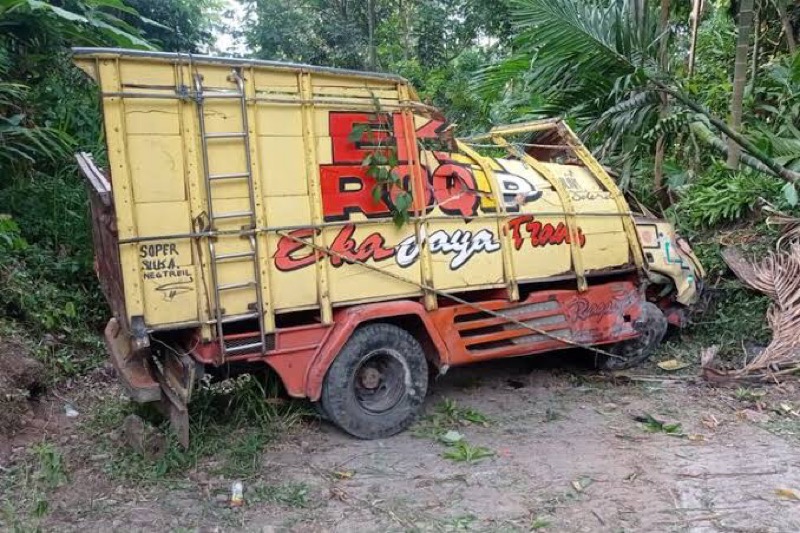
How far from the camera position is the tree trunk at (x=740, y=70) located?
712 centimetres

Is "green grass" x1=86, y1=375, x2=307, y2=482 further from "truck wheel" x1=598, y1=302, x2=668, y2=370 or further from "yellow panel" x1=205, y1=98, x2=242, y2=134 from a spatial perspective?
"truck wheel" x1=598, y1=302, x2=668, y2=370

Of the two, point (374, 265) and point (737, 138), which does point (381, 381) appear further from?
point (737, 138)

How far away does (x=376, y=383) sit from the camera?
16.1 ft

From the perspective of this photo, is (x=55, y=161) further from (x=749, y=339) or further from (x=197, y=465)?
(x=749, y=339)

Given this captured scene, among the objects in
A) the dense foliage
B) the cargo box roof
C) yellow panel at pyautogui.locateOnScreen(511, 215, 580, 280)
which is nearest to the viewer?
the cargo box roof

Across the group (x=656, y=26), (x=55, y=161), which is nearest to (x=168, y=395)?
(x=55, y=161)

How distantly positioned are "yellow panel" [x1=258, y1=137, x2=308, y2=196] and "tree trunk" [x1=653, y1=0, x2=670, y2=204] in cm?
470

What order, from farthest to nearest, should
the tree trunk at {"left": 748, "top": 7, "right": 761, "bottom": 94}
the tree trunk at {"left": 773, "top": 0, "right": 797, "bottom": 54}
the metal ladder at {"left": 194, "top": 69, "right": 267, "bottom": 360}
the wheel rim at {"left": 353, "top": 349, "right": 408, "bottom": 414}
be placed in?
the tree trunk at {"left": 748, "top": 7, "right": 761, "bottom": 94}
the tree trunk at {"left": 773, "top": 0, "right": 797, "bottom": 54}
the wheel rim at {"left": 353, "top": 349, "right": 408, "bottom": 414}
the metal ladder at {"left": 194, "top": 69, "right": 267, "bottom": 360}

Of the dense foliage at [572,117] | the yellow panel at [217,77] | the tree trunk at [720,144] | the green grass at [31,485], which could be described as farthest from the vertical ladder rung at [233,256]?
the tree trunk at [720,144]

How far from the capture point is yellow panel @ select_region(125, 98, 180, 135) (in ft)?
12.7

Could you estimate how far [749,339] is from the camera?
6504 millimetres

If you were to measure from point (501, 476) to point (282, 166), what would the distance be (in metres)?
2.46

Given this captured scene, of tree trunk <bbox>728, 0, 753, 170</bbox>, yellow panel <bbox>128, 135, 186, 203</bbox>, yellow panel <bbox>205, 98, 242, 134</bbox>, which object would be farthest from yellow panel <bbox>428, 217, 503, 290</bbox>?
tree trunk <bbox>728, 0, 753, 170</bbox>

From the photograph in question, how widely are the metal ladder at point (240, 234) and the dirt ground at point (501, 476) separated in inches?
31.7
